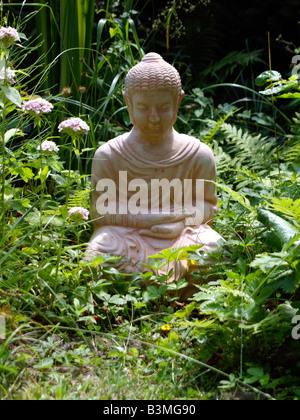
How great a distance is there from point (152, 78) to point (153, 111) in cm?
20

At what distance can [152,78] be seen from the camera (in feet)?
11.9

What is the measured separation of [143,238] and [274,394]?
1397mm

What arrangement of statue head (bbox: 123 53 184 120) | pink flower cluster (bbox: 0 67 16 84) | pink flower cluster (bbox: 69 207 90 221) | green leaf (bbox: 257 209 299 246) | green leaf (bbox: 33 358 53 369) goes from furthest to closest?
statue head (bbox: 123 53 184 120), pink flower cluster (bbox: 69 207 90 221), pink flower cluster (bbox: 0 67 16 84), green leaf (bbox: 257 209 299 246), green leaf (bbox: 33 358 53 369)

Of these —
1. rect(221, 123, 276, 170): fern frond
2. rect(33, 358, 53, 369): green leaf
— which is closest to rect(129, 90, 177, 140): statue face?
rect(221, 123, 276, 170): fern frond

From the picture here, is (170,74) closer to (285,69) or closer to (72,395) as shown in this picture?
(72,395)

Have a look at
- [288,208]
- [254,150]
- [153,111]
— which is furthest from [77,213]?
[254,150]

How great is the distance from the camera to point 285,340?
2.91 metres

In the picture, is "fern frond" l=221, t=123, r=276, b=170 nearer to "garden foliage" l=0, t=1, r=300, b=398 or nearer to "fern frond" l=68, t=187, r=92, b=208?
"garden foliage" l=0, t=1, r=300, b=398

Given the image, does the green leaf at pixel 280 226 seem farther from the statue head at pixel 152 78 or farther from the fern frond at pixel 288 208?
the statue head at pixel 152 78

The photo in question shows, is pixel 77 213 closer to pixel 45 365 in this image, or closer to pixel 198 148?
pixel 45 365

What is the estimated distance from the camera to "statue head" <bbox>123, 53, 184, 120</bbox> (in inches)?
143
